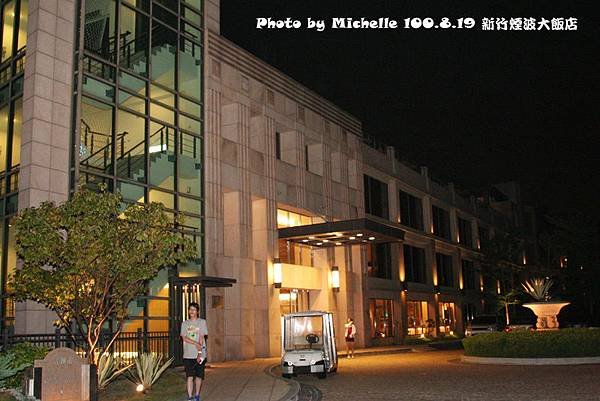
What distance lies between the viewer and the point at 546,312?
29141 mm

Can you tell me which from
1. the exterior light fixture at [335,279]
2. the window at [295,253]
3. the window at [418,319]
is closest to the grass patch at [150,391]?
the window at [295,253]

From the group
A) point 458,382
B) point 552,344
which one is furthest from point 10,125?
point 552,344

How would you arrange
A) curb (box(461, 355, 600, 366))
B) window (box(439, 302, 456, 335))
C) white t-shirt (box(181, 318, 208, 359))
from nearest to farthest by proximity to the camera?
white t-shirt (box(181, 318, 208, 359)), curb (box(461, 355, 600, 366)), window (box(439, 302, 456, 335))

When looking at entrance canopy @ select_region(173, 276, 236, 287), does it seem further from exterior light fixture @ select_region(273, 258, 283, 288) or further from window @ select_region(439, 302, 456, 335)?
window @ select_region(439, 302, 456, 335)

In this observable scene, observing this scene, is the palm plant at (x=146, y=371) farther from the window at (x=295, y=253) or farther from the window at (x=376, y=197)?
the window at (x=376, y=197)

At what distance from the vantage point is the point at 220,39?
27922mm

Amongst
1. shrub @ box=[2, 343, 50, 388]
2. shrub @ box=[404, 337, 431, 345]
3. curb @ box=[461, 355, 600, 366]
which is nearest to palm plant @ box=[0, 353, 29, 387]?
shrub @ box=[2, 343, 50, 388]

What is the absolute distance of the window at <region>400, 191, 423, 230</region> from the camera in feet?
153

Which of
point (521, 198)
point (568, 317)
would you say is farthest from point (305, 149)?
point (521, 198)

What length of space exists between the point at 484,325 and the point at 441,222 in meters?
18.0

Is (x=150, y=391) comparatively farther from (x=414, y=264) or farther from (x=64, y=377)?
(x=414, y=264)

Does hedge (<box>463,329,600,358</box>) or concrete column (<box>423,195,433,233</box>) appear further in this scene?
concrete column (<box>423,195,433,233</box>)

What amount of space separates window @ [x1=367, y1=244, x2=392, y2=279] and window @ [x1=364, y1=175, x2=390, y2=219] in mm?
2125

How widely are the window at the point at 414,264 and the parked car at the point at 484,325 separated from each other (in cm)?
833
